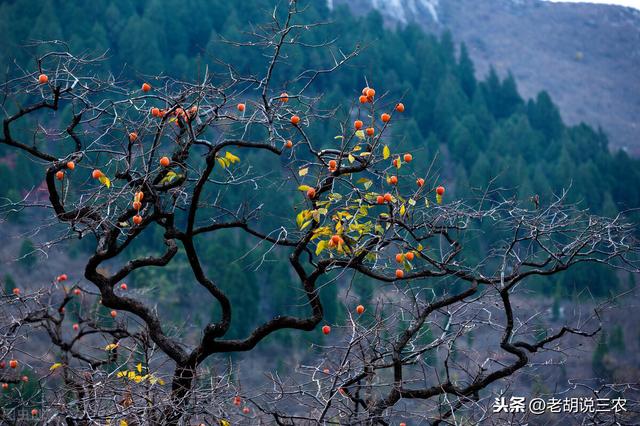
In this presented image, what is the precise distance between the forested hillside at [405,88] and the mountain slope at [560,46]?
677 inches

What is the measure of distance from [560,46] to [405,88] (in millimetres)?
42105

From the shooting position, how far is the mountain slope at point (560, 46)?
75875mm

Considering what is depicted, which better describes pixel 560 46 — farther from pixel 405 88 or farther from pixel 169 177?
pixel 169 177

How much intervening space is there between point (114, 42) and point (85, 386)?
44771 mm

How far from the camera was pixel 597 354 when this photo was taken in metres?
29.0

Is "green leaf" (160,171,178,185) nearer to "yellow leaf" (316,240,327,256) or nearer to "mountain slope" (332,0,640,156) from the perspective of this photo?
"yellow leaf" (316,240,327,256)

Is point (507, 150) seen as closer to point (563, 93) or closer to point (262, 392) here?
point (563, 93)

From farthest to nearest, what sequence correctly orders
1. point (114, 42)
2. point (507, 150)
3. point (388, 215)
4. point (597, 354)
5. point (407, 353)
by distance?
point (507, 150) → point (114, 42) → point (597, 354) → point (407, 353) → point (388, 215)

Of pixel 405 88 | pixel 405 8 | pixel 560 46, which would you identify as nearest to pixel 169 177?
pixel 405 88

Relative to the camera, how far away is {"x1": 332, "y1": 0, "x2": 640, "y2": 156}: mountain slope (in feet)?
249

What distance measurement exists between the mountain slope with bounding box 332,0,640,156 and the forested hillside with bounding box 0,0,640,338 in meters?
17.2

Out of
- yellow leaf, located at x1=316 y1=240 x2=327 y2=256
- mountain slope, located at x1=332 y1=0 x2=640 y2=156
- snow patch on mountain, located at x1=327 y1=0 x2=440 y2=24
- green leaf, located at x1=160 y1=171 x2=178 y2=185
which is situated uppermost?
green leaf, located at x1=160 y1=171 x2=178 y2=185

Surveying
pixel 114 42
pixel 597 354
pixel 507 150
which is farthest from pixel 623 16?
pixel 597 354

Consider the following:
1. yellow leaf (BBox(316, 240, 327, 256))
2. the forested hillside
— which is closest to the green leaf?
yellow leaf (BBox(316, 240, 327, 256))
